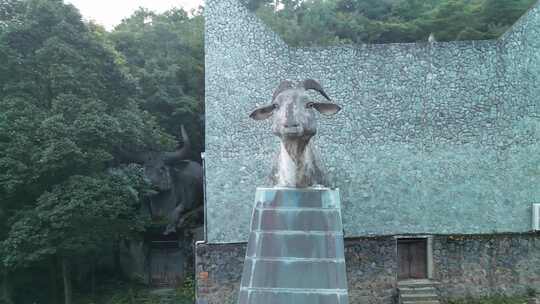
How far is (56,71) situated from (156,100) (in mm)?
4564

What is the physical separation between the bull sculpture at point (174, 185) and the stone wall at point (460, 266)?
24.3ft

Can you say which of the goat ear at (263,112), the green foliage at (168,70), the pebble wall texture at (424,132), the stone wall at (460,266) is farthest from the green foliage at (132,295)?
the goat ear at (263,112)

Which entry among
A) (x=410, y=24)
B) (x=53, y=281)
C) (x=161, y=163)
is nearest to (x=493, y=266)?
(x=161, y=163)

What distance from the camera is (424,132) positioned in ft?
40.5

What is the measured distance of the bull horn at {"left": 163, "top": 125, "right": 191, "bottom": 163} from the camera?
1717cm

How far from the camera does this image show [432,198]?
1228 cm

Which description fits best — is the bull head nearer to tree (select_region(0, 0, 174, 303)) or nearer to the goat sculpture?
tree (select_region(0, 0, 174, 303))

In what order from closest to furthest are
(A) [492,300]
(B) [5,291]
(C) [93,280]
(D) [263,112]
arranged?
1. (D) [263,112]
2. (A) [492,300]
3. (B) [5,291]
4. (C) [93,280]

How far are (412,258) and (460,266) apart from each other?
118cm

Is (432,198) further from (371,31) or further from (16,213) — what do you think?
(371,31)

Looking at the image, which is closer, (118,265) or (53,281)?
(53,281)

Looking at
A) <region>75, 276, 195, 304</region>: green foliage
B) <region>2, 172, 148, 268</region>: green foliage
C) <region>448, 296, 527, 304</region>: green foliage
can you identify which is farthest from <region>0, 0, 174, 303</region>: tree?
<region>448, 296, 527, 304</region>: green foliage

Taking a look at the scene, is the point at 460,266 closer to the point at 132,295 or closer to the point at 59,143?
the point at 132,295

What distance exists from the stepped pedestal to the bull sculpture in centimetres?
1309
